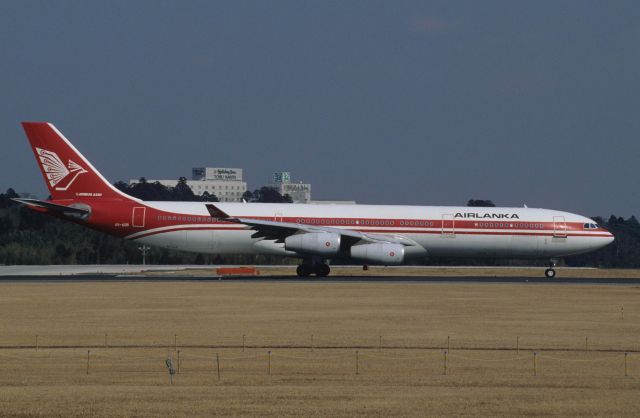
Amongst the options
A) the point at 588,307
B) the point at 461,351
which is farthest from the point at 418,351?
the point at 588,307

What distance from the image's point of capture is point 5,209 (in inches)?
4867

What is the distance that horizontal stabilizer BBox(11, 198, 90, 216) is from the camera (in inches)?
2178

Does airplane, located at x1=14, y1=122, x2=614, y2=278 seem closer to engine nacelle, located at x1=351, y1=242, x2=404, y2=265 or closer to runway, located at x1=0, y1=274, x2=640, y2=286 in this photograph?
engine nacelle, located at x1=351, y1=242, x2=404, y2=265

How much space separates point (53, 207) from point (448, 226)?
73.7 ft

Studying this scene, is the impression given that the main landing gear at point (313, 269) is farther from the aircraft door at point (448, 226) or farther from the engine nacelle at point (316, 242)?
the aircraft door at point (448, 226)

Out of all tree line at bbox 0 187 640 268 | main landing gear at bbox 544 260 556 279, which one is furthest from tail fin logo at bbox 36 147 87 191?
main landing gear at bbox 544 260 556 279

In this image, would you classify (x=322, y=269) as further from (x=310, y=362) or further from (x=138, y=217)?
(x=310, y=362)

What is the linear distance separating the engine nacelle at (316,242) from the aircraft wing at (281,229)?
17.7 inches

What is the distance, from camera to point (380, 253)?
2162 inches

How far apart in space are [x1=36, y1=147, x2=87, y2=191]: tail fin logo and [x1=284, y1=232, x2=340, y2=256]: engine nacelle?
1310 centimetres

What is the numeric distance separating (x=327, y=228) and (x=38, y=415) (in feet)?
130

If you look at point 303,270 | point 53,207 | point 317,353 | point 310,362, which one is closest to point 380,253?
point 303,270

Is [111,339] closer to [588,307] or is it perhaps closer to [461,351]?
[461,351]

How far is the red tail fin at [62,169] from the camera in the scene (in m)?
57.5
